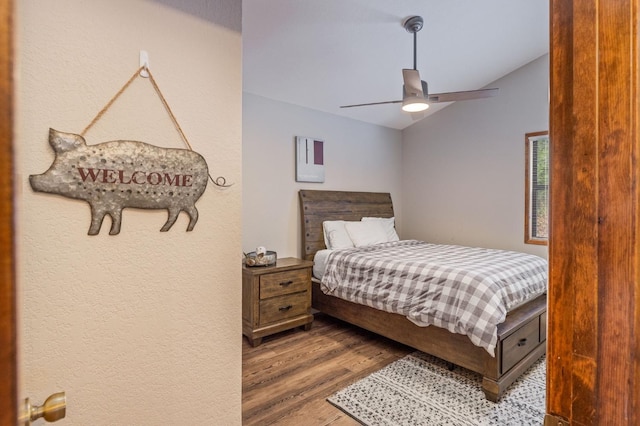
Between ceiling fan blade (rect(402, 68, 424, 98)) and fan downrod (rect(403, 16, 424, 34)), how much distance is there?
655 mm

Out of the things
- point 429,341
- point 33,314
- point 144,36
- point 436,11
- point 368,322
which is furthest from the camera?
point 368,322

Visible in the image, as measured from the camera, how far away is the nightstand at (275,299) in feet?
9.80

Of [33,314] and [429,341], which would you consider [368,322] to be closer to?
[429,341]

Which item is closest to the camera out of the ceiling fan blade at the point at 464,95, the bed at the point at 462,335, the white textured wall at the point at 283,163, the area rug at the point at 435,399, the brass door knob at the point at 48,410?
the brass door knob at the point at 48,410

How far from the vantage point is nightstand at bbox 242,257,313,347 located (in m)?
2.99

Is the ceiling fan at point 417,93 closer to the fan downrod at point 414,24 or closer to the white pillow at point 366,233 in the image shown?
the fan downrod at point 414,24

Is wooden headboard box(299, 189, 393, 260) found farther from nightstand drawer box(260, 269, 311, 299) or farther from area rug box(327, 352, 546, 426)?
area rug box(327, 352, 546, 426)

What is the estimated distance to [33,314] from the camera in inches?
37.3

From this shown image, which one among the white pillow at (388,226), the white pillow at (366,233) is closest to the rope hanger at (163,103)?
the white pillow at (366,233)

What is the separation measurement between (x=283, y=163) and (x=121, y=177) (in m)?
2.78

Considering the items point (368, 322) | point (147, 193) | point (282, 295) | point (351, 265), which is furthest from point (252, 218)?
point (147, 193)

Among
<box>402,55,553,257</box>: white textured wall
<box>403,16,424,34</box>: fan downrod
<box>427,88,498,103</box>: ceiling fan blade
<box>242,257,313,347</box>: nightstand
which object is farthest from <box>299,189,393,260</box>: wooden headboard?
<box>403,16,424,34</box>: fan downrod

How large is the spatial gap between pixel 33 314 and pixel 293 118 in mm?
3327

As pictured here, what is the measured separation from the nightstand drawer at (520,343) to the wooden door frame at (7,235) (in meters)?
2.51
